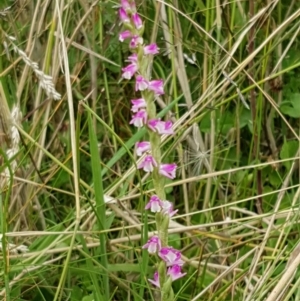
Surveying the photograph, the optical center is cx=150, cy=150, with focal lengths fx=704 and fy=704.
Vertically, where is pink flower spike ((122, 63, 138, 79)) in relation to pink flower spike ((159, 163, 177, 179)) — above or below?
above

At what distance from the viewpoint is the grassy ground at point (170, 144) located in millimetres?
1214

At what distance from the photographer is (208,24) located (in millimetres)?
1430

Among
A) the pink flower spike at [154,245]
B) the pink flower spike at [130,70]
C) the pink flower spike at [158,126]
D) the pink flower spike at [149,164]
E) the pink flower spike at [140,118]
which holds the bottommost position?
the pink flower spike at [154,245]

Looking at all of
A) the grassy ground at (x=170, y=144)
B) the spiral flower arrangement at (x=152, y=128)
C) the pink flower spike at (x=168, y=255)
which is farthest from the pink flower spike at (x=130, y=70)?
the grassy ground at (x=170, y=144)

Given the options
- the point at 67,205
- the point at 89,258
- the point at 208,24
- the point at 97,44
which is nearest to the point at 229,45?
the point at 208,24

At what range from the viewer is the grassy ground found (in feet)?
3.98

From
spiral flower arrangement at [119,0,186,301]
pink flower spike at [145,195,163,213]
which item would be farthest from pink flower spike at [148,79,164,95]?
pink flower spike at [145,195,163,213]

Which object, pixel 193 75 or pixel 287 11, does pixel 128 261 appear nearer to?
pixel 193 75

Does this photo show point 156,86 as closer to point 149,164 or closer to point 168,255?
point 149,164

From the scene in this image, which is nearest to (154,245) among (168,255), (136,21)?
(168,255)

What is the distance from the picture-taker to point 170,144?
143 centimetres

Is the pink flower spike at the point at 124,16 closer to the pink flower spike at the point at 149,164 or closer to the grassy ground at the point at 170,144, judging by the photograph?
the pink flower spike at the point at 149,164

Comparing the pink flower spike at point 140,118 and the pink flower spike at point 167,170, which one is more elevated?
the pink flower spike at point 140,118

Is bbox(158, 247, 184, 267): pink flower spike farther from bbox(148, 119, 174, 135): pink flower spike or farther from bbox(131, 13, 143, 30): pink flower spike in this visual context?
bbox(131, 13, 143, 30): pink flower spike
